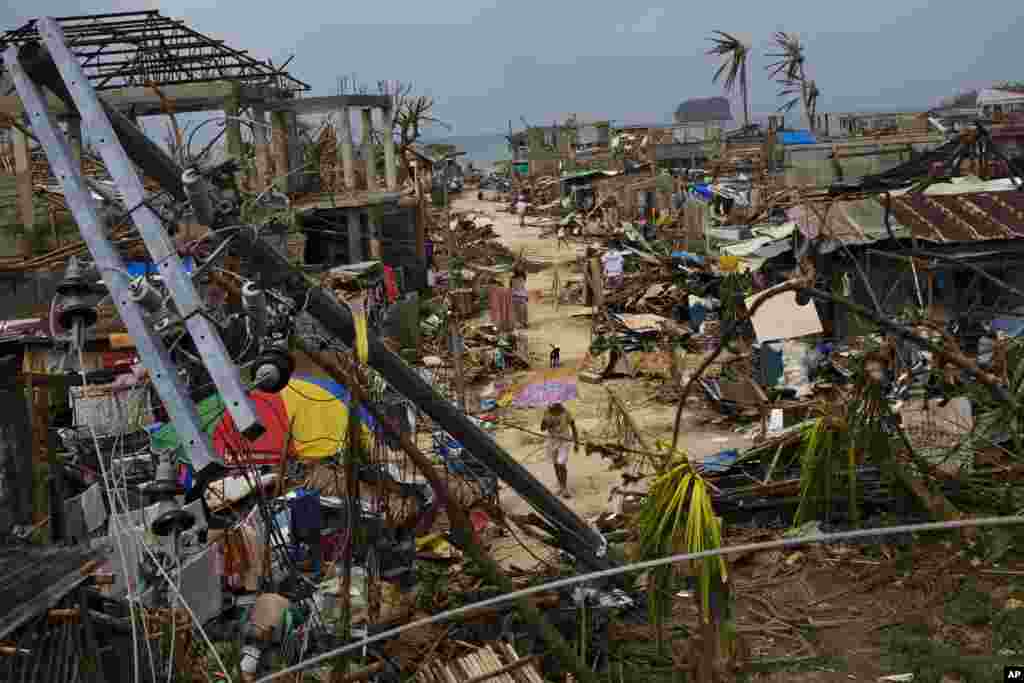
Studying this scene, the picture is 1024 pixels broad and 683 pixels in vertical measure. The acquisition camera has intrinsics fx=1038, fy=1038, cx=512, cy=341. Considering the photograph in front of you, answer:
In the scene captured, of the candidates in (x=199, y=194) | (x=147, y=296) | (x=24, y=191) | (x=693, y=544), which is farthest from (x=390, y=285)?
(x=147, y=296)

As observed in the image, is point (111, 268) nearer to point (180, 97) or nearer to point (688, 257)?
point (180, 97)

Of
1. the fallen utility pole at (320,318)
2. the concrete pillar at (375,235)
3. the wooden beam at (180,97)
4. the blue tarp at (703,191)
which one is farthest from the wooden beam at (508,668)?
the blue tarp at (703,191)

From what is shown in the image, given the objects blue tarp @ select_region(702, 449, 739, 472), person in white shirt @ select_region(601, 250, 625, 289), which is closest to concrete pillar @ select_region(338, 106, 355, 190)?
person in white shirt @ select_region(601, 250, 625, 289)

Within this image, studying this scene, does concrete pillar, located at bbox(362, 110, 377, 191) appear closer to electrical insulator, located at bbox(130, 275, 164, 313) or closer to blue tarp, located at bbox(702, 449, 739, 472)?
blue tarp, located at bbox(702, 449, 739, 472)

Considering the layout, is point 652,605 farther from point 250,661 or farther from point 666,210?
point 666,210

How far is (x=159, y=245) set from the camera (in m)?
4.75

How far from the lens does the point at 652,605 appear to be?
7.12m

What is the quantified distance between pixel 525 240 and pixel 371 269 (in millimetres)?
22250

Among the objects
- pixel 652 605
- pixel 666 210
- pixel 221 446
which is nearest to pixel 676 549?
pixel 652 605

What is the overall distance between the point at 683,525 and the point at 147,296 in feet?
11.6

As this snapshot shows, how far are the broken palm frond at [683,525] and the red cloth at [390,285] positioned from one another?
16553 millimetres

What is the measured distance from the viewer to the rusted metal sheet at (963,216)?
16469 mm

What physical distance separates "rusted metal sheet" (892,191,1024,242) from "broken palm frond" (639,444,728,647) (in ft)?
37.5

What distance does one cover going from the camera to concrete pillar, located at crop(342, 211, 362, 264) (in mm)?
24422
